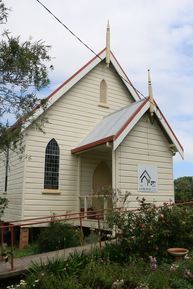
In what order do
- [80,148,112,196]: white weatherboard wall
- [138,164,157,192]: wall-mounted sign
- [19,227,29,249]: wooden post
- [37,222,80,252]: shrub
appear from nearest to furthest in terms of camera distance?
[37,222,80,252]: shrub < [19,227,29,249]: wooden post < [138,164,157,192]: wall-mounted sign < [80,148,112,196]: white weatherboard wall

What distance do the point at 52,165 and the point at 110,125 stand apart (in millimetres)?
3177

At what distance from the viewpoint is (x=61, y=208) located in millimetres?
16391

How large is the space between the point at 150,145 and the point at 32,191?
5366mm

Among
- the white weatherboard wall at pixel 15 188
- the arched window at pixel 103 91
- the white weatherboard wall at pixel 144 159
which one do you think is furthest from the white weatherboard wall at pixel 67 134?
the white weatherboard wall at pixel 144 159

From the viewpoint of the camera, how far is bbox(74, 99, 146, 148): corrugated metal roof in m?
15.1

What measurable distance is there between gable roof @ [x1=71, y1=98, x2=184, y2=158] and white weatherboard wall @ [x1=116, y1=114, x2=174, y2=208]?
419 millimetres

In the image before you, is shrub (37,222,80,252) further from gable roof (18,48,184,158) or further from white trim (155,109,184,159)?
white trim (155,109,184,159)

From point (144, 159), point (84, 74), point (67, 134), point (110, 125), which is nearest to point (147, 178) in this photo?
point (144, 159)

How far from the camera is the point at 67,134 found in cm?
1728

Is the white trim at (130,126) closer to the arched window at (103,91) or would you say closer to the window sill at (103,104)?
the window sill at (103,104)

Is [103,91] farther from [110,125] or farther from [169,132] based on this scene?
[169,132]

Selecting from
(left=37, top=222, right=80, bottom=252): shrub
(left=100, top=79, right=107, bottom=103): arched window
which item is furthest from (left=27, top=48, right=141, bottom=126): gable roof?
(left=37, top=222, right=80, bottom=252): shrub

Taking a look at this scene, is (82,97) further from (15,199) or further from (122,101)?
(15,199)

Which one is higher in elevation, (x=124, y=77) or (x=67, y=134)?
(x=124, y=77)
